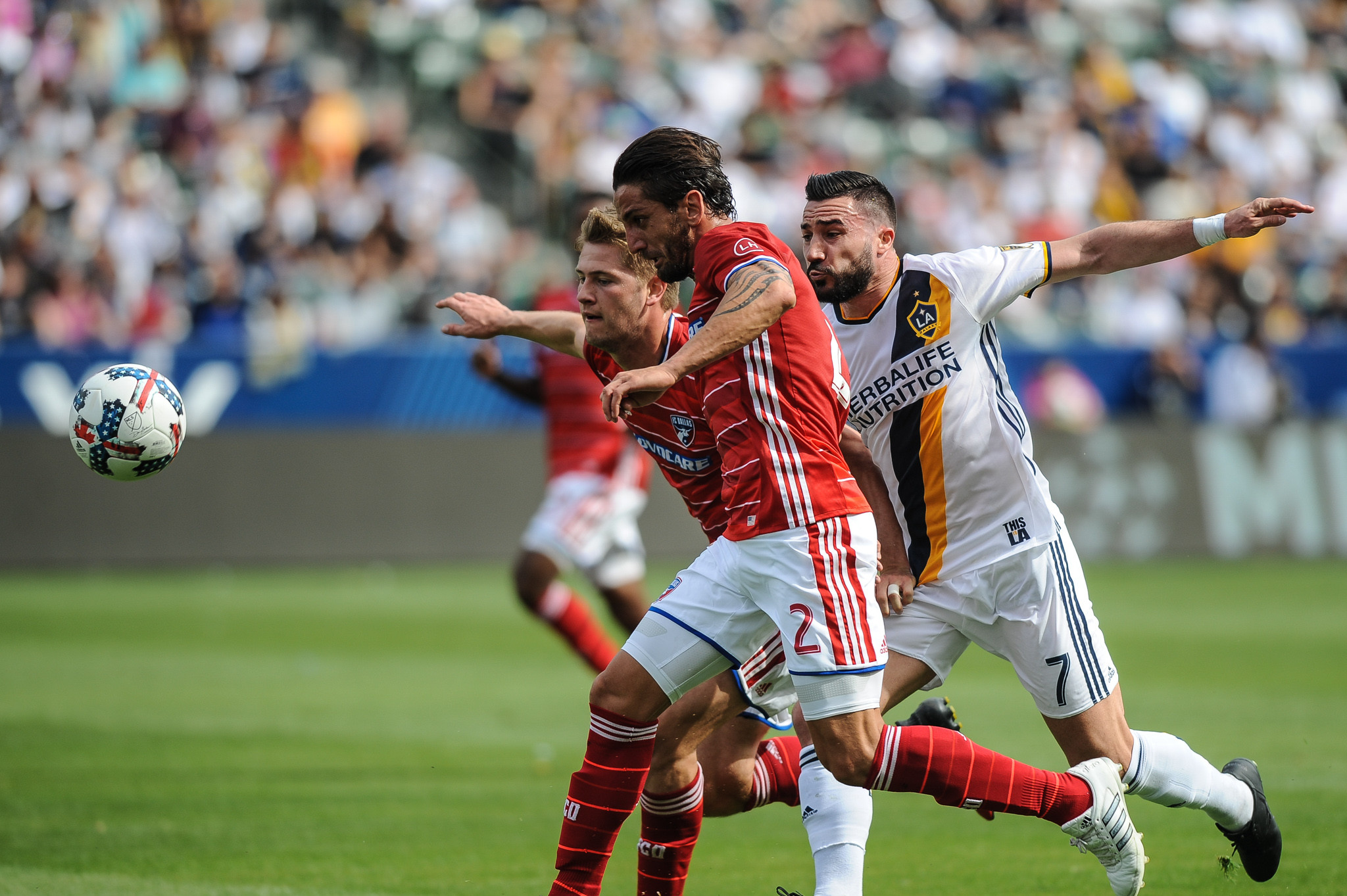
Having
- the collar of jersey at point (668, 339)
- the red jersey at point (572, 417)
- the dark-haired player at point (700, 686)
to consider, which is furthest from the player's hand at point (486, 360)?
the collar of jersey at point (668, 339)

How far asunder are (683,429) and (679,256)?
2.16ft

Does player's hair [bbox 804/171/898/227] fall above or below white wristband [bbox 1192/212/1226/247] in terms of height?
above

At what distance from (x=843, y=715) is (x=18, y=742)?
5.80 meters

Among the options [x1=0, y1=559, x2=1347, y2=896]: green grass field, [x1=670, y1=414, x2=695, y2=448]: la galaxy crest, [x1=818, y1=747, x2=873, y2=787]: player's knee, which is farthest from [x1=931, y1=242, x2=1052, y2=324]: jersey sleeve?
[x1=0, y1=559, x2=1347, y2=896]: green grass field

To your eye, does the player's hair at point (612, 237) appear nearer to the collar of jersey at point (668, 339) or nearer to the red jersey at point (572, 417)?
the collar of jersey at point (668, 339)

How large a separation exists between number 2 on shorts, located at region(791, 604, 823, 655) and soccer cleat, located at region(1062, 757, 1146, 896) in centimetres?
92

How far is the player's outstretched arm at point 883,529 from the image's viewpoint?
5.69 m

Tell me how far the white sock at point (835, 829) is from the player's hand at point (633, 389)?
143cm

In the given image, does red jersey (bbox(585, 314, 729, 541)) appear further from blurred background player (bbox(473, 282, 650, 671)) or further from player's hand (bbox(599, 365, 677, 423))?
blurred background player (bbox(473, 282, 650, 671))

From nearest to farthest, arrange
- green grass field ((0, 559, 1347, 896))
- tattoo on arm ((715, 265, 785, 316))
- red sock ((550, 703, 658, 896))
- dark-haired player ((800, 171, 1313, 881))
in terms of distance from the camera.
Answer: tattoo on arm ((715, 265, 785, 316)), red sock ((550, 703, 658, 896)), dark-haired player ((800, 171, 1313, 881)), green grass field ((0, 559, 1347, 896))

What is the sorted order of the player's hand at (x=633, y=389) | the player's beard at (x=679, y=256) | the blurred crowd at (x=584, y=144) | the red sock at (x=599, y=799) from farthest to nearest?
the blurred crowd at (x=584, y=144)
the red sock at (x=599, y=799)
the player's beard at (x=679, y=256)
the player's hand at (x=633, y=389)

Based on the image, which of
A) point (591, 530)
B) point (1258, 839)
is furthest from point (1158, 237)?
point (591, 530)

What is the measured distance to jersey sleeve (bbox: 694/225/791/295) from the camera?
4.86 metres

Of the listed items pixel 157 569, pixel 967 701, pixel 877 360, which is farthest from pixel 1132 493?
pixel 877 360
